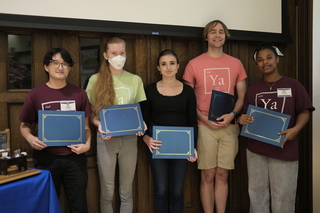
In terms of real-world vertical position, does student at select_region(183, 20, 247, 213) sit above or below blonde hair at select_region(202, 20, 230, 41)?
below

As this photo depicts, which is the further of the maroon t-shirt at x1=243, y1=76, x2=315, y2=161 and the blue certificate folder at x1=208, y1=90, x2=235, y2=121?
the blue certificate folder at x1=208, y1=90, x2=235, y2=121

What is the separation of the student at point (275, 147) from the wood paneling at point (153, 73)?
0.59 m

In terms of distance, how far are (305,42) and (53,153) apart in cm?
273

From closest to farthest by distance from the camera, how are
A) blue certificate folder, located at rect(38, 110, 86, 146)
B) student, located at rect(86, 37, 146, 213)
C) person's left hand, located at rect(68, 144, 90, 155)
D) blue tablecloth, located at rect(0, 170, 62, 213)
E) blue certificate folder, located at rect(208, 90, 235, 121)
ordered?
1. blue tablecloth, located at rect(0, 170, 62, 213)
2. blue certificate folder, located at rect(38, 110, 86, 146)
3. person's left hand, located at rect(68, 144, 90, 155)
4. student, located at rect(86, 37, 146, 213)
5. blue certificate folder, located at rect(208, 90, 235, 121)

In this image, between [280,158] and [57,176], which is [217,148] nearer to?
[280,158]

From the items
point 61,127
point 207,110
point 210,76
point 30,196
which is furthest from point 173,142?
point 30,196

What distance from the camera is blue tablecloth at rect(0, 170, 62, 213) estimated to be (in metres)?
1.52

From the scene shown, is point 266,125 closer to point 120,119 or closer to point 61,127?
point 120,119

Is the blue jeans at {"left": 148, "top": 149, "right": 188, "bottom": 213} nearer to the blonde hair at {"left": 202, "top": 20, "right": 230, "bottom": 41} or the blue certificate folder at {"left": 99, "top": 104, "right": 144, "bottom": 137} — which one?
the blue certificate folder at {"left": 99, "top": 104, "right": 144, "bottom": 137}

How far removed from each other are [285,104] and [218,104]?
0.53 m

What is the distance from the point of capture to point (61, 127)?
1.87 metres

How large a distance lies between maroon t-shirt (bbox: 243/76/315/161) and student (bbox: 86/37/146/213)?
1007 millimetres

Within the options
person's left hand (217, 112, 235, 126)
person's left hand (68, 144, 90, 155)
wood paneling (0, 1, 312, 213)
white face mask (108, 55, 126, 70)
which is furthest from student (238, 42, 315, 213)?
person's left hand (68, 144, 90, 155)

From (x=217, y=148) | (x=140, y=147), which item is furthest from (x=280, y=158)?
(x=140, y=147)
